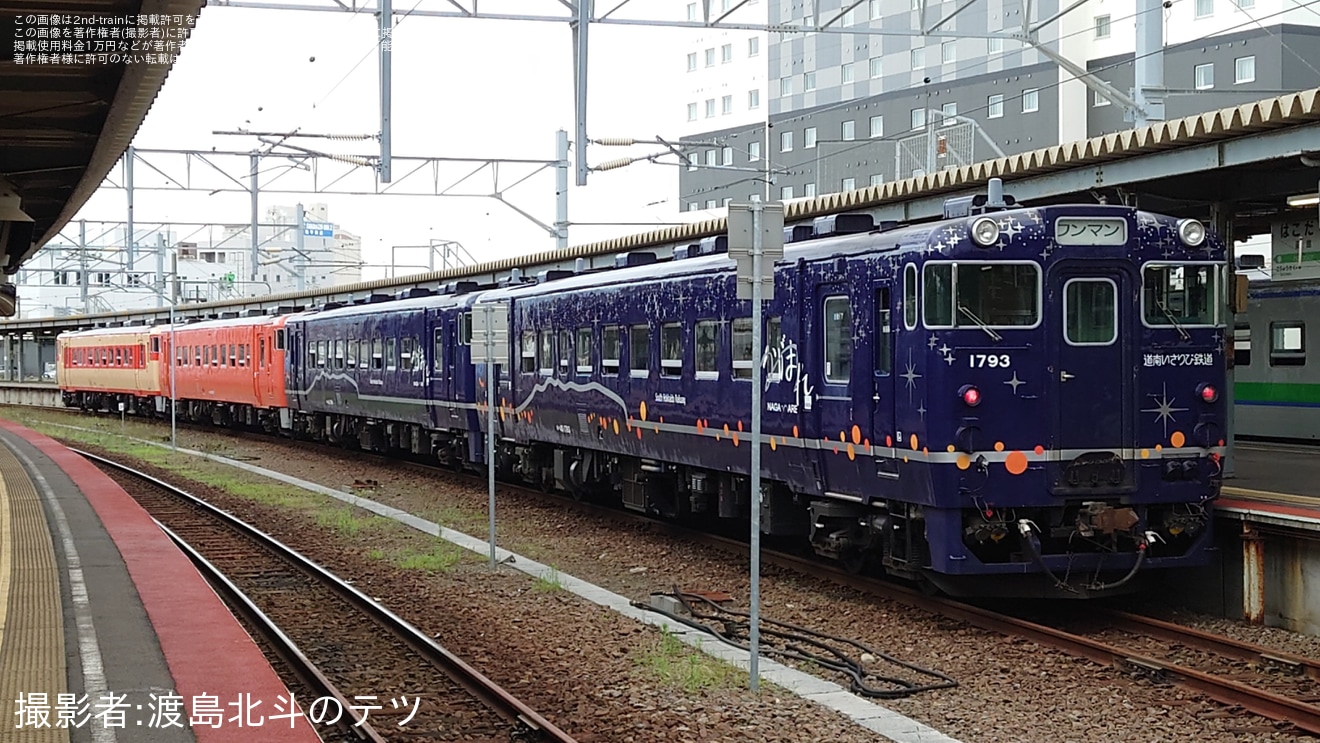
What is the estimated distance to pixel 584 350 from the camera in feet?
60.1

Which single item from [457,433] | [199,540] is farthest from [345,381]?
[199,540]

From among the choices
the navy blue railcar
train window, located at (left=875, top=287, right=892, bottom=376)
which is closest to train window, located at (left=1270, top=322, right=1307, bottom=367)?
the navy blue railcar

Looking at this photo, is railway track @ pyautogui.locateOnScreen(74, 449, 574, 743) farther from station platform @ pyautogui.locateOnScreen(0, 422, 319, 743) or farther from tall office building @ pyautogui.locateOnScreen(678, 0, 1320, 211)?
tall office building @ pyautogui.locateOnScreen(678, 0, 1320, 211)

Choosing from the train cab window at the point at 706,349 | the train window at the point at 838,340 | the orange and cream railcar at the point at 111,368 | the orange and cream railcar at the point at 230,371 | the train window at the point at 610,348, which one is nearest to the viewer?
the train window at the point at 838,340

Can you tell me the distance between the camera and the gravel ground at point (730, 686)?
8.55 metres

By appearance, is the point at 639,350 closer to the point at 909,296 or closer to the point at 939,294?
the point at 909,296

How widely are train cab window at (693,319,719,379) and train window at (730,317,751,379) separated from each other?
41 centimetres

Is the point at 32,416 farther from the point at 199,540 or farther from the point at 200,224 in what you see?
the point at 199,540

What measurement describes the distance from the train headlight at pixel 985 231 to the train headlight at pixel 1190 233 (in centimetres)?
163

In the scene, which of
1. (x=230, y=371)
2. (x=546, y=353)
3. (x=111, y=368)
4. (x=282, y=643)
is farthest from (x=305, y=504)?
(x=111, y=368)

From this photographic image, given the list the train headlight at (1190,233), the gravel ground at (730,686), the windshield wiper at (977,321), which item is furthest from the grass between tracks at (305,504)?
the train headlight at (1190,233)

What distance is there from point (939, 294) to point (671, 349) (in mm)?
4997

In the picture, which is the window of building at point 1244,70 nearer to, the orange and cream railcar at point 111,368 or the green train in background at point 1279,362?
the green train in background at point 1279,362

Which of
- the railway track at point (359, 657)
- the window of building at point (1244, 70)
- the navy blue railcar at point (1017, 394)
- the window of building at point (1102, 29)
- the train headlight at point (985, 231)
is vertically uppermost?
the window of building at point (1102, 29)
